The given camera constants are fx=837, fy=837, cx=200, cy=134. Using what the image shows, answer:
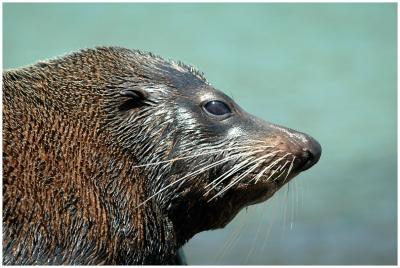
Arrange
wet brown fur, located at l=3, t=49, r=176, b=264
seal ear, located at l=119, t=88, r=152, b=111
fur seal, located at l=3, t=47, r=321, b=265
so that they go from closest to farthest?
wet brown fur, located at l=3, t=49, r=176, b=264 < fur seal, located at l=3, t=47, r=321, b=265 < seal ear, located at l=119, t=88, r=152, b=111

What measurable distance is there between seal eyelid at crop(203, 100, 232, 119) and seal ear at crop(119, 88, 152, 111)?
0.69 metres

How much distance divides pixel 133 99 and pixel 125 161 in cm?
77

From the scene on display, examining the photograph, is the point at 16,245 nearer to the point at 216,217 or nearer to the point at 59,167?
the point at 59,167

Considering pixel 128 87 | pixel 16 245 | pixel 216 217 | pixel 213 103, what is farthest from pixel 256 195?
pixel 16 245

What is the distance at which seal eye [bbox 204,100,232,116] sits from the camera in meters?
9.89

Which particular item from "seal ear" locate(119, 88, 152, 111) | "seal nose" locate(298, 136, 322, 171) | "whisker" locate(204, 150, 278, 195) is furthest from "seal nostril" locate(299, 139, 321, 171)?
"seal ear" locate(119, 88, 152, 111)

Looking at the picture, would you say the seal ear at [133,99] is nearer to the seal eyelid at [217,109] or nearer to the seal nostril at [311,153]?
the seal eyelid at [217,109]

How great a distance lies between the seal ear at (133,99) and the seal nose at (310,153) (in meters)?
1.90

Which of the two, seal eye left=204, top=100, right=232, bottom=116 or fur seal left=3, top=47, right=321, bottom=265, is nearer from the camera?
fur seal left=3, top=47, right=321, bottom=265

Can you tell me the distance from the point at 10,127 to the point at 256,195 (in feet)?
9.60

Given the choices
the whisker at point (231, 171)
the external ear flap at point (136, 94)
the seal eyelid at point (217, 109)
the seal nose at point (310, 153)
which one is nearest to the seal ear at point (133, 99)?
the external ear flap at point (136, 94)

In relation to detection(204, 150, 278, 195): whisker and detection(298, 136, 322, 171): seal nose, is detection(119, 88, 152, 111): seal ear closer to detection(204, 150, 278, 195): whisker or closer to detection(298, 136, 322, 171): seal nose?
detection(204, 150, 278, 195): whisker

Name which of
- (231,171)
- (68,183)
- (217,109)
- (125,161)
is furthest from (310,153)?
(68,183)

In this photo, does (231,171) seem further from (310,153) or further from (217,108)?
(310,153)
